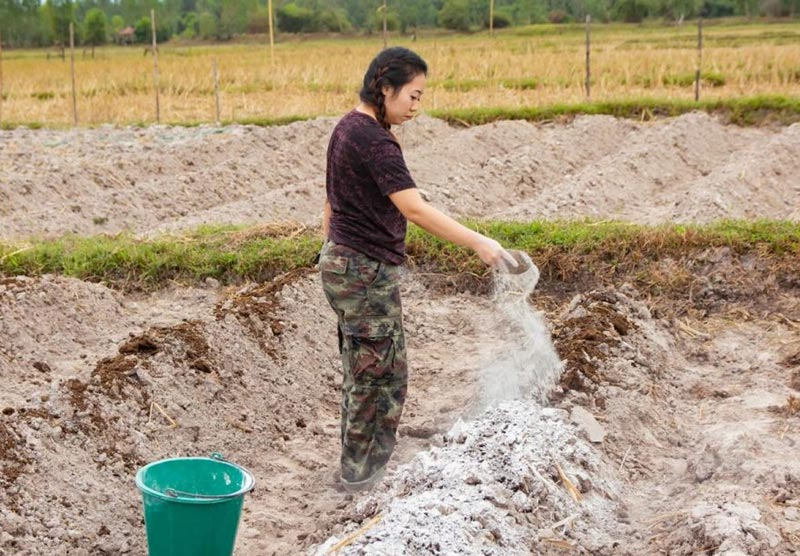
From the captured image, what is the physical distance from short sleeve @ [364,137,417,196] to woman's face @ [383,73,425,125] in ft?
0.49

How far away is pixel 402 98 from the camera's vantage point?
430 cm

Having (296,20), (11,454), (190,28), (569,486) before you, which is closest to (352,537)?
(569,486)

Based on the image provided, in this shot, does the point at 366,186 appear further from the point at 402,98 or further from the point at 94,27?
the point at 94,27

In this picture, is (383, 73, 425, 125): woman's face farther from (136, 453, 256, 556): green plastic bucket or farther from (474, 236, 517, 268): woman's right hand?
(136, 453, 256, 556): green plastic bucket

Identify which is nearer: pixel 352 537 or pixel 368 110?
pixel 352 537

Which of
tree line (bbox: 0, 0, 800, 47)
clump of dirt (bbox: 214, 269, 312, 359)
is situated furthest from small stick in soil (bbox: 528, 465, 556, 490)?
tree line (bbox: 0, 0, 800, 47)

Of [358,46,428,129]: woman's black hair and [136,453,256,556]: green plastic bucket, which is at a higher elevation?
[358,46,428,129]: woman's black hair

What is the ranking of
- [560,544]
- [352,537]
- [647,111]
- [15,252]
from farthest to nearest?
[647,111] → [15,252] → [560,544] → [352,537]

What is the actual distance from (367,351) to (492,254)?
0.74 metres

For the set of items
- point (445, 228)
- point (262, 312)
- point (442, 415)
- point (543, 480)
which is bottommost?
point (442, 415)

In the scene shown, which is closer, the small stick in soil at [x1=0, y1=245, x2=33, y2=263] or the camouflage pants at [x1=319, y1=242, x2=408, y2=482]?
the camouflage pants at [x1=319, y1=242, x2=408, y2=482]

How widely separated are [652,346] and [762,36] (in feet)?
114

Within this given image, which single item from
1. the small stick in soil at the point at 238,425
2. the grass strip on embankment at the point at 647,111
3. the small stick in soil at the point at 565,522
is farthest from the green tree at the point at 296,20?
the small stick in soil at the point at 565,522

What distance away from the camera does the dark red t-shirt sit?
4215mm
